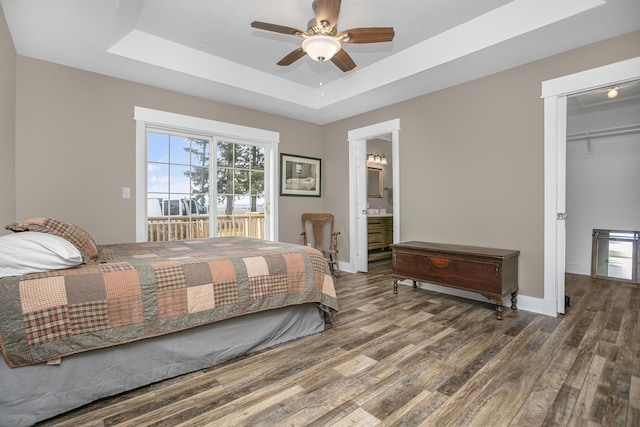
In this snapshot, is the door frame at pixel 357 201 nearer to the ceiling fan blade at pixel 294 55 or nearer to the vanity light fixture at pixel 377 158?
the vanity light fixture at pixel 377 158

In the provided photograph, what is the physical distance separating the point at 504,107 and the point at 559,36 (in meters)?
Answer: 0.76

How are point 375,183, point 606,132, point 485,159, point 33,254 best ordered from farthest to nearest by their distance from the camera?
1. point 375,183
2. point 606,132
3. point 485,159
4. point 33,254

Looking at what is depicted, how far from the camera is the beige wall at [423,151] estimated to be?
2.99m

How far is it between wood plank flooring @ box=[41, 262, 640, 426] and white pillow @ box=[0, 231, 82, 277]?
74 cm

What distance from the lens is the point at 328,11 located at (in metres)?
2.17

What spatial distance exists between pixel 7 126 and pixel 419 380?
12.1 ft

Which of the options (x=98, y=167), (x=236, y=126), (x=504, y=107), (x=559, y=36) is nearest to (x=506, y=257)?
(x=504, y=107)

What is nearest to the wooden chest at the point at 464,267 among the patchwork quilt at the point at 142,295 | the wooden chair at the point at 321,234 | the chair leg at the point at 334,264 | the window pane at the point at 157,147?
the chair leg at the point at 334,264

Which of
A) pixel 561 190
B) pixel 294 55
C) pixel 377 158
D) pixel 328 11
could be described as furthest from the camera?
pixel 377 158

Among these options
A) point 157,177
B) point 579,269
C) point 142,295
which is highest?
point 157,177

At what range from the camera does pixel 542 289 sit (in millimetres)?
3082

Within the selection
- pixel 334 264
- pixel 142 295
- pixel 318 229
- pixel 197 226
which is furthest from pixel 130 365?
pixel 318 229

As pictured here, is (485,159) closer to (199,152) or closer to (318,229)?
(318,229)

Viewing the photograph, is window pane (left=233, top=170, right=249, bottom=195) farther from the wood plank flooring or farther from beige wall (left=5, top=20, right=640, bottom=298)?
the wood plank flooring
